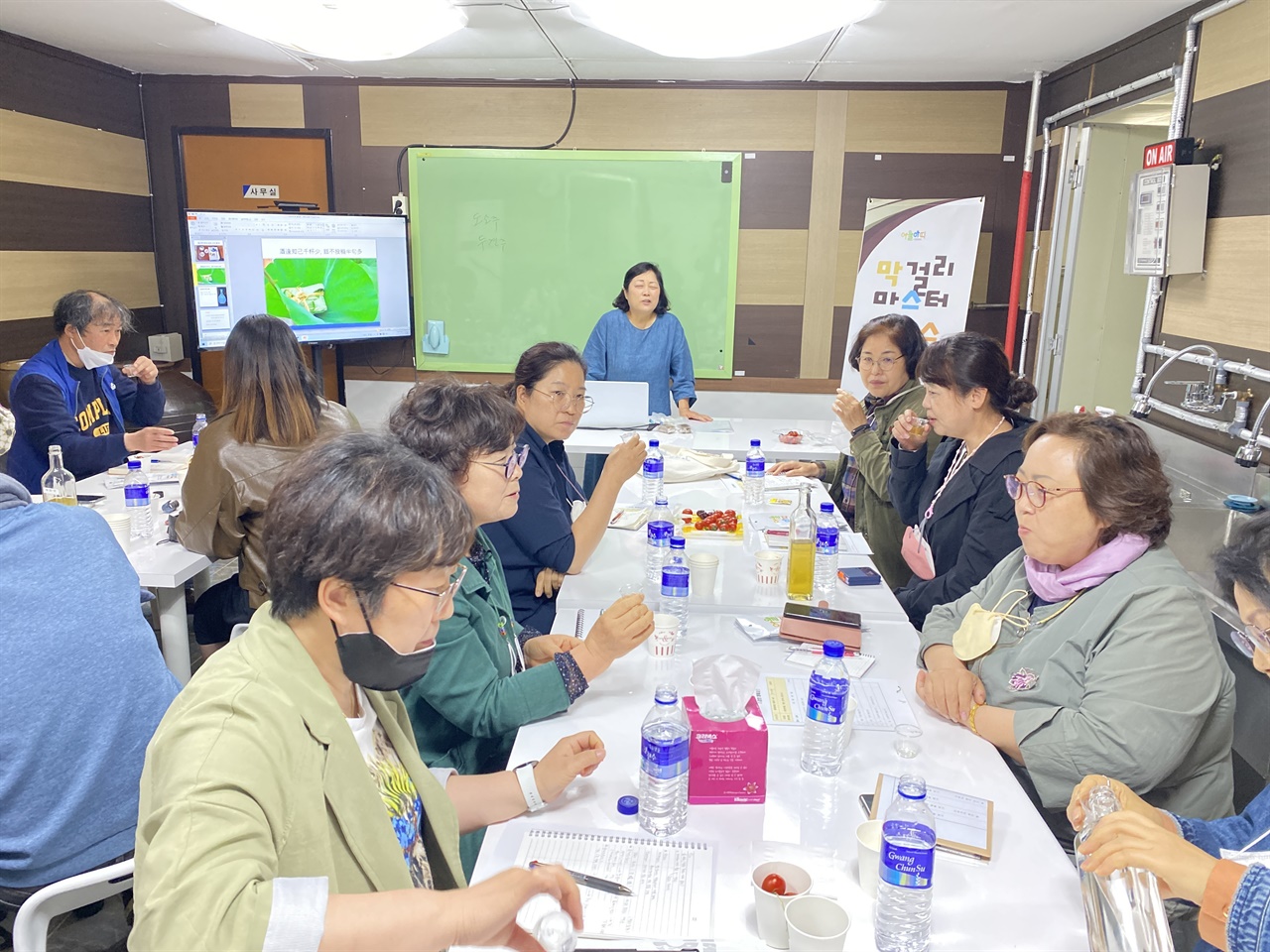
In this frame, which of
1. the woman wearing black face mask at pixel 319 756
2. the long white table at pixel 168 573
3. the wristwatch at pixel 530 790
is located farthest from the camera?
the long white table at pixel 168 573

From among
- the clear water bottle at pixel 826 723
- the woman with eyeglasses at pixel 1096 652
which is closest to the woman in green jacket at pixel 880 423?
the woman with eyeglasses at pixel 1096 652

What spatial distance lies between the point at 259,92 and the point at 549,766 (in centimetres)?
530

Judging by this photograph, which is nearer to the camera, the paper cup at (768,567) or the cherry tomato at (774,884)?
the cherry tomato at (774,884)

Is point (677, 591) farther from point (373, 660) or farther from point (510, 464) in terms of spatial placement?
point (373, 660)

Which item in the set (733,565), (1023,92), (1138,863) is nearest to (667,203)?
(1023,92)

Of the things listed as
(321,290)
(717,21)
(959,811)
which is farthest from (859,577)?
(321,290)

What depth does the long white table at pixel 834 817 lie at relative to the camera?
1166 mm

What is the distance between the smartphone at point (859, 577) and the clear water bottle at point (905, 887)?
131 centimetres

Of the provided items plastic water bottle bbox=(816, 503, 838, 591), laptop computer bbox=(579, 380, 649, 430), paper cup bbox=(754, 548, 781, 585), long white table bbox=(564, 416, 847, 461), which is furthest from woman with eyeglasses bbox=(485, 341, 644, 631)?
laptop computer bbox=(579, 380, 649, 430)

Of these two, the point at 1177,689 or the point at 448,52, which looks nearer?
the point at 1177,689

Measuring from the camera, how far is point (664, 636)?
190 cm

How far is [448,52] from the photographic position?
4.57 metres

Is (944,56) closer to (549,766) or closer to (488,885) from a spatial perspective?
(549,766)

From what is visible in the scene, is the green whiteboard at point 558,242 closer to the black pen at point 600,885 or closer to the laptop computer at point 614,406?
the laptop computer at point 614,406
